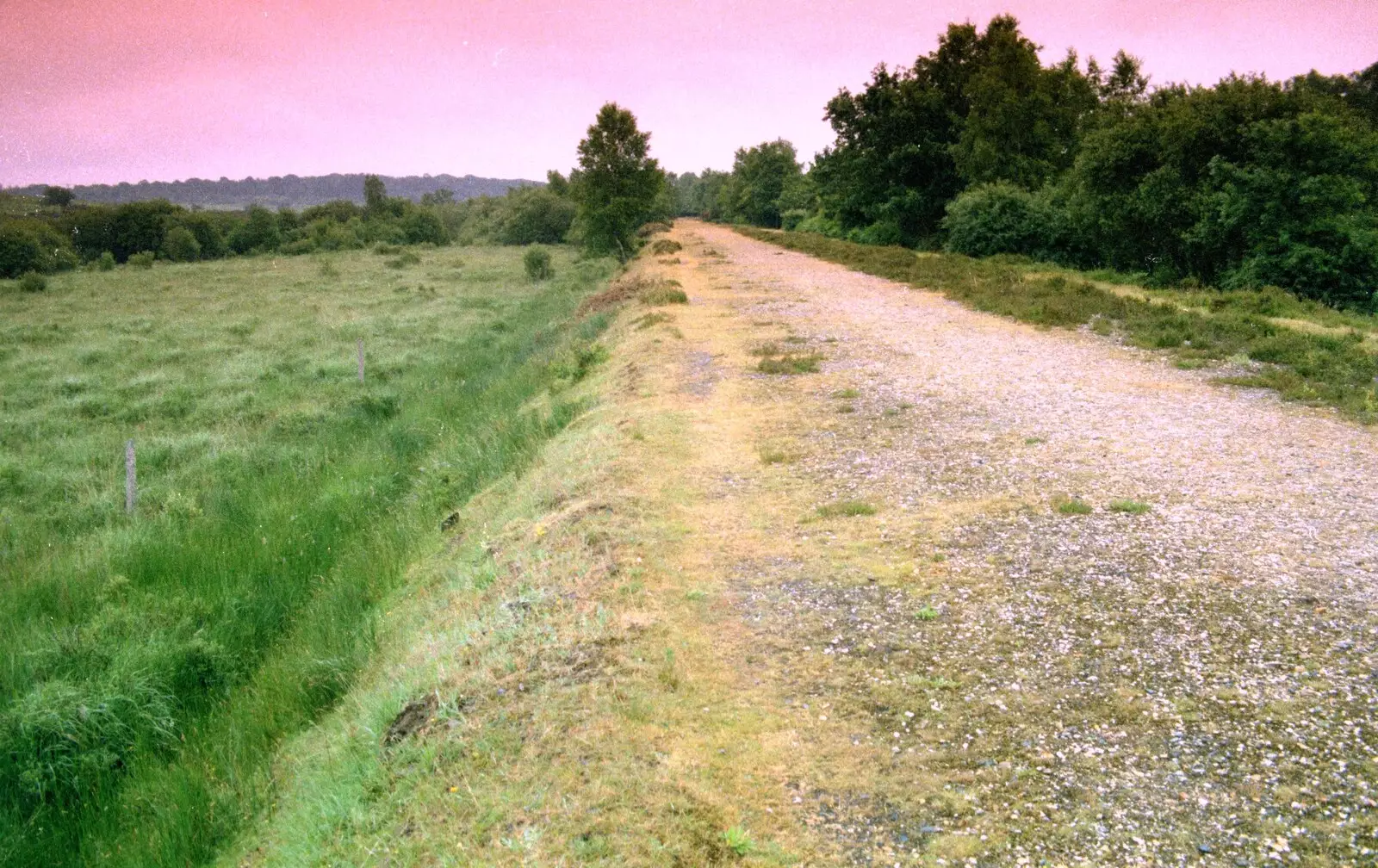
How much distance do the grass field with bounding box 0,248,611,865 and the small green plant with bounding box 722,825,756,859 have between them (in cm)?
334

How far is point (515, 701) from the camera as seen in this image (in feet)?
14.7

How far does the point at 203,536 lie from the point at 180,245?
7098 centimetres

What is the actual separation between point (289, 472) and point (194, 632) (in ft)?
17.8

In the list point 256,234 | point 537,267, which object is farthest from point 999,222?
point 256,234

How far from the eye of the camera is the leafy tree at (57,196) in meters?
94.8

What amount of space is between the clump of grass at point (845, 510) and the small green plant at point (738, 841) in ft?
12.0

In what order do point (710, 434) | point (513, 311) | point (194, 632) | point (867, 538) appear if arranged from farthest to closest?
1. point (513, 311)
2. point (710, 434)
3. point (194, 632)
4. point (867, 538)

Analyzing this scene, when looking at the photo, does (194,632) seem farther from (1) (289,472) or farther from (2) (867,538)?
(2) (867,538)

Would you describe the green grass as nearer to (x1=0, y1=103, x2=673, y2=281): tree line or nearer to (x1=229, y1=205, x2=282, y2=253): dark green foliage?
(x1=0, y1=103, x2=673, y2=281): tree line

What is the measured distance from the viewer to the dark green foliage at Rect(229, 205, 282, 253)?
77500 mm

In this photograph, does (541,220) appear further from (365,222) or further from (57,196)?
(57,196)

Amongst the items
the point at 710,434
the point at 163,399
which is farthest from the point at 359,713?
the point at 163,399

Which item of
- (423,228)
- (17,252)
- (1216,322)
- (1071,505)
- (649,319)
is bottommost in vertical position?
(1071,505)

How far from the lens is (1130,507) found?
632 cm
